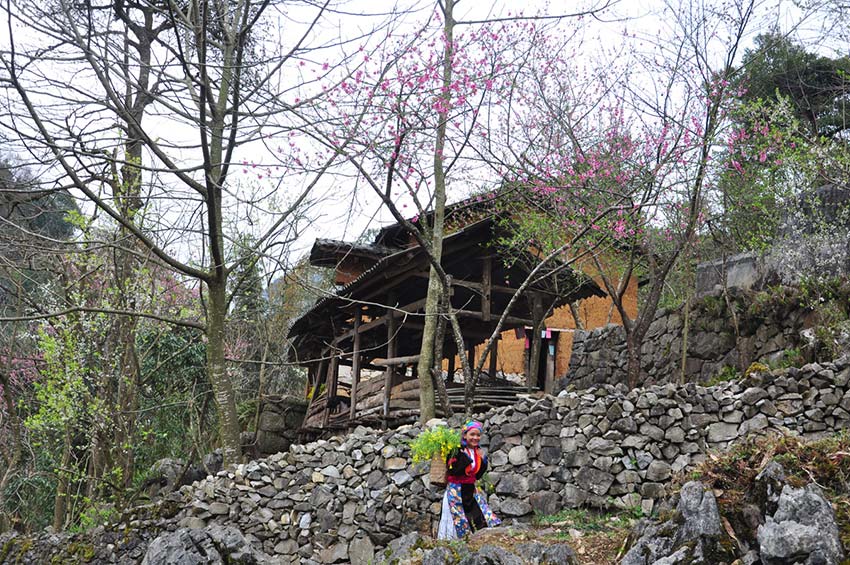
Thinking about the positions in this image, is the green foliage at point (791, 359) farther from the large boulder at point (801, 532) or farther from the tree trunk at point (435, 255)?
the large boulder at point (801, 532)

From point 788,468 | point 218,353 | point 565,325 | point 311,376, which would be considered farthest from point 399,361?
point 788,468

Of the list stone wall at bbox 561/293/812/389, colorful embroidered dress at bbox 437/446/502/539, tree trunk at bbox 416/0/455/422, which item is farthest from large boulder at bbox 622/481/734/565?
stone wall at bbox 561/293/812/389

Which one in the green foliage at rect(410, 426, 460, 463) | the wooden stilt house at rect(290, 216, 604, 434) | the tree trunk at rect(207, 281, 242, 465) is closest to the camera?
the green foliage at rect(410, 426, 460, 463)

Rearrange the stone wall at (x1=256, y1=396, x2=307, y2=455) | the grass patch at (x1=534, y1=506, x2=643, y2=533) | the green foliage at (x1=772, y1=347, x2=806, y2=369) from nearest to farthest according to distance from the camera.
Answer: the grass patch at (x1=534, y1=506, x2=643, y2=533)
the green foliage at (x1=772, y1=347, x2=806, y2=369)
the stone wall at (x1=256, y1=396, x2=307, y2=455)

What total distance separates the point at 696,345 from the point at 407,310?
5.05 meters

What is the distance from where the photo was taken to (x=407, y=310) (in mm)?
12797

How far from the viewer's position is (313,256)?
58.9 feet

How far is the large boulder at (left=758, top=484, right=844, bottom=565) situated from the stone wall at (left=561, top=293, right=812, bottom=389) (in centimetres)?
797

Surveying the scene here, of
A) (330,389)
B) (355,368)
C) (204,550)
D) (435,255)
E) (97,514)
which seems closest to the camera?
(204,550)

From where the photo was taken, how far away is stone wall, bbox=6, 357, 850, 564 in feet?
27.1

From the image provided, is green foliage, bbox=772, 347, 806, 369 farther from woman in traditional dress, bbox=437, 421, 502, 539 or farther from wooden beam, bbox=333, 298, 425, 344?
wooden beam, bbox=333, 298, 425, 344

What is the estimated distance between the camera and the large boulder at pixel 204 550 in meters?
5.97

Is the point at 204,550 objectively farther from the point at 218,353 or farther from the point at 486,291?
the point at 486,291

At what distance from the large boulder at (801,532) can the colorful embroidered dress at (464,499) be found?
168 inches
